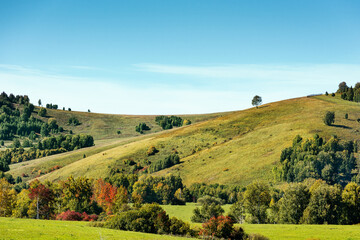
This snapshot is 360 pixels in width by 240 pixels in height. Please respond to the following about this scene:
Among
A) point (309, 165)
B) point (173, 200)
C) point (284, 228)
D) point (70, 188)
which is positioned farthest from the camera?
point (309, 165)

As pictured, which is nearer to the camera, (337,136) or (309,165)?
(309,165)

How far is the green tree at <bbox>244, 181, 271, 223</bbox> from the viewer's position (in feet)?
273

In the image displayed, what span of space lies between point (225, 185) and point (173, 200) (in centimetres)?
2270

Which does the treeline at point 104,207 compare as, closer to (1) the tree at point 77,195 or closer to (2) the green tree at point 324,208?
(1) the tree at point 77,195

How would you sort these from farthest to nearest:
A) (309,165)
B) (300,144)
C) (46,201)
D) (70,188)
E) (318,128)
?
1. (318,128)
2. (300,144)
3. (309,165)
4. (70,188)
5. (46,201)

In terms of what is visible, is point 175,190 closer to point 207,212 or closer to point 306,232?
point 207,212

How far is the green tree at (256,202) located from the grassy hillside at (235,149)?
163 feet

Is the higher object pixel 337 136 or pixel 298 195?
pixel 337 136

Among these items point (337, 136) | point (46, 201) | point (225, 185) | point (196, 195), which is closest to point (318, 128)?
point (337, 136)

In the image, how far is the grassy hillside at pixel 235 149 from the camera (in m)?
147

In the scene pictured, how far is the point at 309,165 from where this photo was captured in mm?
133375

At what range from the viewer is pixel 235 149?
6599 inches

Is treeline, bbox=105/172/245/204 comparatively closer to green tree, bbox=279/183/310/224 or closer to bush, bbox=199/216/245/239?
green tree, bbox=279/183/310/224

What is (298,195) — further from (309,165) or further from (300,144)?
(300,144)
